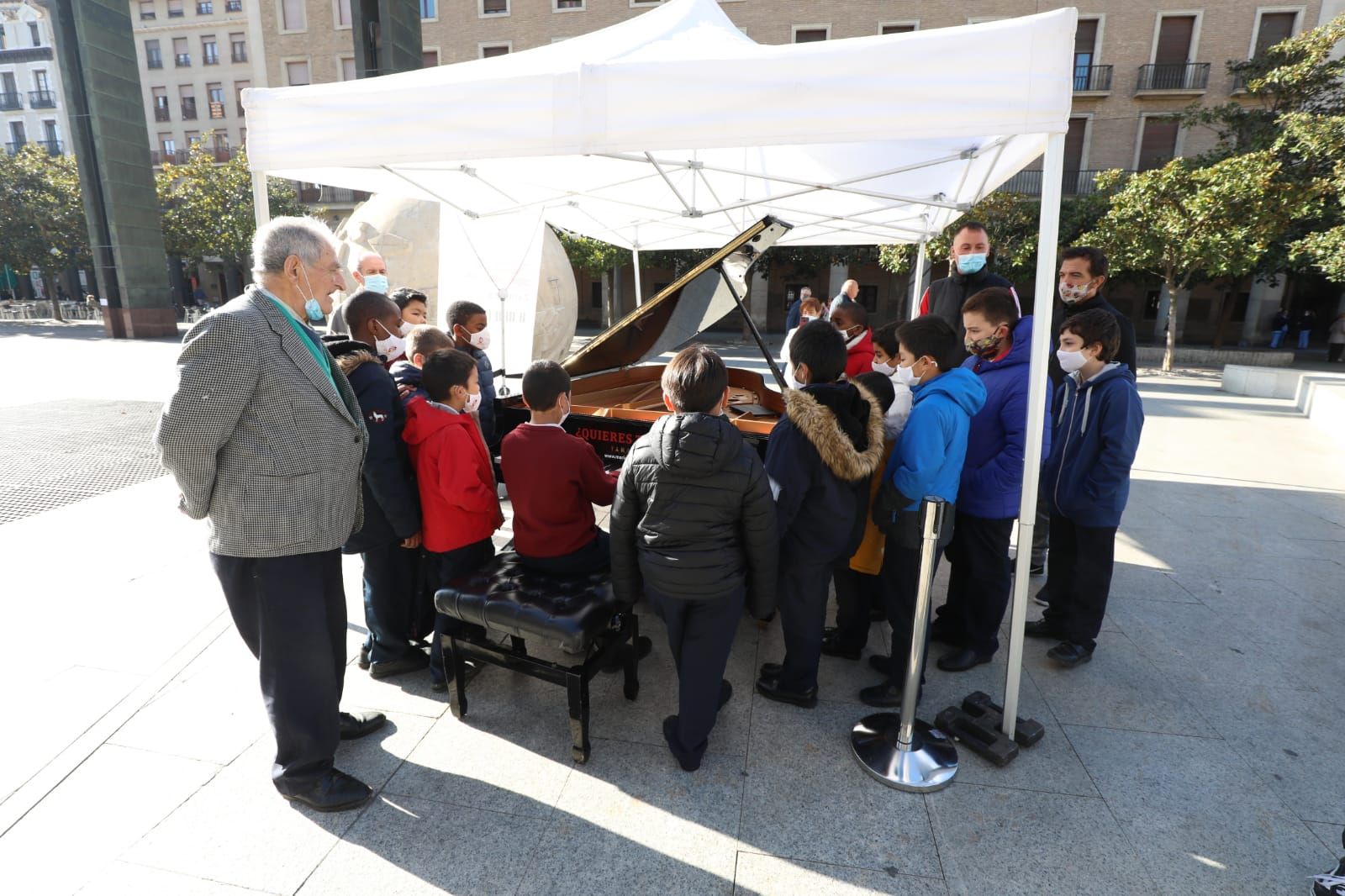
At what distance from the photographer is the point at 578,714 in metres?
2.55

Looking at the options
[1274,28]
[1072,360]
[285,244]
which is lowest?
[1072,360]

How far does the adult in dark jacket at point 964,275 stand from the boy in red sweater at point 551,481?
252 centimetres

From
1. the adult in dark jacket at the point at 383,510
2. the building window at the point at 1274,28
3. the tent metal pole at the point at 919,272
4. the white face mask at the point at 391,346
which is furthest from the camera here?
the building window at the point at 1274,28

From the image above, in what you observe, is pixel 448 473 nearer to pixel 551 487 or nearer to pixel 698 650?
pixel 551 487

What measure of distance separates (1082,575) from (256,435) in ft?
12.4

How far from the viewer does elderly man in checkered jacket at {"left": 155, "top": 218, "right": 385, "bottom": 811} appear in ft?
6.42

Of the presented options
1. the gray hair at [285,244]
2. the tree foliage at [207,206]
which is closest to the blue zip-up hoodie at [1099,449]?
the gray hair at [285,244]

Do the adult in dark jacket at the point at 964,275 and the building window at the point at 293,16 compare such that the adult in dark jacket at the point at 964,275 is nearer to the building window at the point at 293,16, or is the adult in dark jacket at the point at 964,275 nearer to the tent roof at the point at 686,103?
the tent roof at the point at 686,103

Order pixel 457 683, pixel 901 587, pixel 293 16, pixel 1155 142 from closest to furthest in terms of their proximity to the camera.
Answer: pixel 457 683 → pixel 901 587 → pixel 1155 142 → pixel 293 16

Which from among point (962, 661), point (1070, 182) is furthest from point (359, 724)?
point (1070, 182)

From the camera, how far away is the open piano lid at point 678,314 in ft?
13.9

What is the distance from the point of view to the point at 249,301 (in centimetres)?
207

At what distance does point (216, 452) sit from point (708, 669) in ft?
6.18

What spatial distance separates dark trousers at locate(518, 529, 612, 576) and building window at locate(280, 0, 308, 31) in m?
37.9
